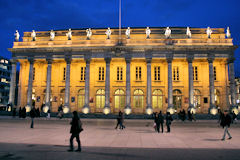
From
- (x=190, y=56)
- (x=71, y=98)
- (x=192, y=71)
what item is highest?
(x=190, y=56)

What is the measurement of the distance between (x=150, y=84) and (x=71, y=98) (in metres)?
14.4

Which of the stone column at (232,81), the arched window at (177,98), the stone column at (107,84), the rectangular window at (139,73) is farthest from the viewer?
the rectangular window at (139,73)

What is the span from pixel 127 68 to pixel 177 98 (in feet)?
35.4

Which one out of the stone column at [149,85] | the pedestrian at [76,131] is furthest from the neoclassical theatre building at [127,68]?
the pedestrian at [76,131]

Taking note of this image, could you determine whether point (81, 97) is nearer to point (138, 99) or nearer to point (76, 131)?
point (138, 99)

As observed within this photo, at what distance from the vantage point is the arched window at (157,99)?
36394 millimetres

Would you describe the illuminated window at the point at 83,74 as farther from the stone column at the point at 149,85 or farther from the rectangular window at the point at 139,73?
the stone column at the point at 149,85

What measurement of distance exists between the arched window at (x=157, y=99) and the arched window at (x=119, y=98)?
556 cm

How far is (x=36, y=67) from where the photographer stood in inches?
1533

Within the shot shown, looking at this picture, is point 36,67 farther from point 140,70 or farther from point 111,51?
point 140,70

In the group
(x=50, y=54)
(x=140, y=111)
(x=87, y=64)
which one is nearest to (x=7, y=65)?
(x=50, y=54)

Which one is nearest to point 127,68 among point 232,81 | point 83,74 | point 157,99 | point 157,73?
point 157,73

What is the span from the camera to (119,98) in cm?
3703

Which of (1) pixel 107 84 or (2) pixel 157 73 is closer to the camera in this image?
(1) pixel 107 84
